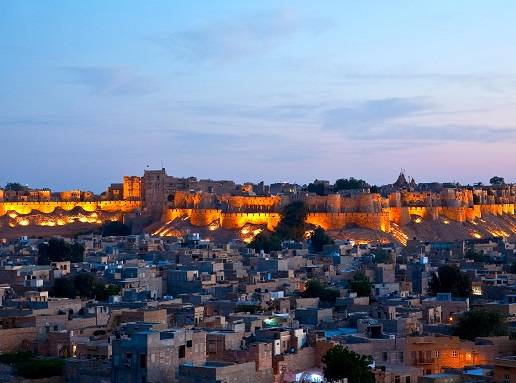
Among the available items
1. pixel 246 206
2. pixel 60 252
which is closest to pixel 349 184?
pixel 246 206

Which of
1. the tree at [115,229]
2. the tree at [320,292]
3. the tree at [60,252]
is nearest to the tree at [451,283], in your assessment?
the tree at [320,292]

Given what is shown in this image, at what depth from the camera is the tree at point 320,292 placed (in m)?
30.5

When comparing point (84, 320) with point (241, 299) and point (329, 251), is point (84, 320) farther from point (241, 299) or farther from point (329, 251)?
point (329, 251)

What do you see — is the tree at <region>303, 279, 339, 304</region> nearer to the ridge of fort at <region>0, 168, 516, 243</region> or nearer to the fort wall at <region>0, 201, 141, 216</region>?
the ridge of fort at <region>0, 168, 516, 243</region>

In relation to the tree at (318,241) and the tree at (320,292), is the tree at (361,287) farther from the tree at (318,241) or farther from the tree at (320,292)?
the tree at (318,241)

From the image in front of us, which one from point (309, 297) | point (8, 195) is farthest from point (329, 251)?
point (8, 195)

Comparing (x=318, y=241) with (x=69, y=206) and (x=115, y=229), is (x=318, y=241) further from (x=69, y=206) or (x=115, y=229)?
(x=69, y=206)

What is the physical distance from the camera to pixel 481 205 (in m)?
90.2

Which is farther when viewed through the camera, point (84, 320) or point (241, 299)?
point (241, 299)

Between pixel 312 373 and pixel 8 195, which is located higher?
pixel 8 195

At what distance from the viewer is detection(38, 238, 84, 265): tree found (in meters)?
45.6

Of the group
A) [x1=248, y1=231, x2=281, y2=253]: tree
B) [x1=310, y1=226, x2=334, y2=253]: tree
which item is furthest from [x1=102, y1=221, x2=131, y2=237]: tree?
[x1=248, y1=231, x2=281, y2=253]: tree

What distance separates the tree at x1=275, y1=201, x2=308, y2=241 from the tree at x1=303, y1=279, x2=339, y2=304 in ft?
128

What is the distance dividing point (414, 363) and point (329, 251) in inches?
1106
